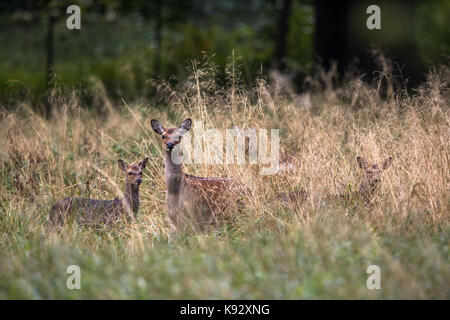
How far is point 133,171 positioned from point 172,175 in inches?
23.6

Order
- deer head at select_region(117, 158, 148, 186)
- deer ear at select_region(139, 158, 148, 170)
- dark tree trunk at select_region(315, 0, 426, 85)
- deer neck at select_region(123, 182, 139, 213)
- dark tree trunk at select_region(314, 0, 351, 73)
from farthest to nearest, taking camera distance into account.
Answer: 1. dark tree trunk at select_region(314, 0, 351, 73)
2. dark tree trunk at select_region(315, 0, 426, 85)
3. deer ear at select_region(139, 158, 148, 170)
4. deer head at select_region(117, 158, 148, 186)
5. deer neck at select_region(123, 182, 139, 213)

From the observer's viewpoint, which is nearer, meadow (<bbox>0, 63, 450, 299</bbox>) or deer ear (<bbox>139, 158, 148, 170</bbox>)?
meadow (<bbox>0, 63, 450, 299</bbox>)

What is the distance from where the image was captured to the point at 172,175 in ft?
Result: 21.3

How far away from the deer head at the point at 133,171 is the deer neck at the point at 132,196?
0.05m

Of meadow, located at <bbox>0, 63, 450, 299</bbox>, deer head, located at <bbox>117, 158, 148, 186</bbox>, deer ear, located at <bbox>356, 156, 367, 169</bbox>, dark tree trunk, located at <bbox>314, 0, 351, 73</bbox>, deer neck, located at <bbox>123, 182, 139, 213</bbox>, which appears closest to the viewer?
meadow, located at <bbox>0, 63, 450, 299</bbox>

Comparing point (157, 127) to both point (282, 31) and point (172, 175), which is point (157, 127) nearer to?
point (172, 175)

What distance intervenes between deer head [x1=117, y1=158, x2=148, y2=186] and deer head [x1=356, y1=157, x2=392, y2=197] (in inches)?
91.7

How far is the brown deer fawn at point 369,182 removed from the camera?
618 cm

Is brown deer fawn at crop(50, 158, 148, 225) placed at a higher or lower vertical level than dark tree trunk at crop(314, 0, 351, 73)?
lower

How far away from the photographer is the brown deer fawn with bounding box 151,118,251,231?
6.27 meters

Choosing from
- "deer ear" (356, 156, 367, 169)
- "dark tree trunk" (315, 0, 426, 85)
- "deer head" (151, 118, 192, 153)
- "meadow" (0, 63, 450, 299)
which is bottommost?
"meadow" (0, 63, 450, 299)

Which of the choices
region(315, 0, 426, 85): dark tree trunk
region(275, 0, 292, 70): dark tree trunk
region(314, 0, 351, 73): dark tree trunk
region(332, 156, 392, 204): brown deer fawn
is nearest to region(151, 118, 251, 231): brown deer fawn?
region(332, 156, 392, 204): brown deer fawn

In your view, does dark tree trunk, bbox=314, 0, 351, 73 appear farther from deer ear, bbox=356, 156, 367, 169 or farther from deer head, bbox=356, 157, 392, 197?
deer head, bbox=356, 157, 392, 197

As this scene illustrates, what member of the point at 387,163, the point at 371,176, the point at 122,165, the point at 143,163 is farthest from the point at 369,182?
the point at 122,165
